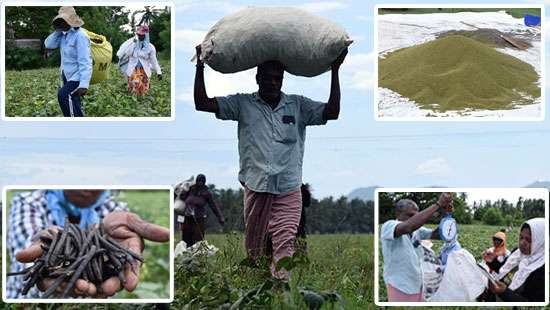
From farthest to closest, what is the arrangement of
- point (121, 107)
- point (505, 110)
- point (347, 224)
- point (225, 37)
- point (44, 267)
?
point (347, 224) < point (121, 107) < point (505, 110) < point (225, 37) < point (44, 267)

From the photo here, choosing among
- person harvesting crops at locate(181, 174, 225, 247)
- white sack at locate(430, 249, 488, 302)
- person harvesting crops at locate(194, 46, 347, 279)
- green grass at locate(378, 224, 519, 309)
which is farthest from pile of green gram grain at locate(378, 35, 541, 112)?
person harvesting crops at locate(181, 174, 225, 247)

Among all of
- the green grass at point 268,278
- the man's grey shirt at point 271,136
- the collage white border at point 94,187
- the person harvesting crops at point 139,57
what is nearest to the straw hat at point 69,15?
the person harvesting crops at point 139,57

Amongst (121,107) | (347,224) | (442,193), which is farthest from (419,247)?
(347,224)

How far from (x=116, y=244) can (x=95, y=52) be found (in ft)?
6.86

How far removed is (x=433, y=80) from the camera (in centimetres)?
962

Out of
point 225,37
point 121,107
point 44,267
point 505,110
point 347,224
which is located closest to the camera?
point 44,267

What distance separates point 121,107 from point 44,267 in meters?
2.19

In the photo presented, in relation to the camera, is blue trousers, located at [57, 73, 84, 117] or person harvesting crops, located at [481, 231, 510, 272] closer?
person harvesting crops, located at [481, 231, 510, 272]

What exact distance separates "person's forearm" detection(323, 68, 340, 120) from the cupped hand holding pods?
1.78 metres

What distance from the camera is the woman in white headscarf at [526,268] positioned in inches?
331

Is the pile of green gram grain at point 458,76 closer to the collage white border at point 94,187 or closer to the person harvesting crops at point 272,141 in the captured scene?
the person harvesting crops at point 272,141

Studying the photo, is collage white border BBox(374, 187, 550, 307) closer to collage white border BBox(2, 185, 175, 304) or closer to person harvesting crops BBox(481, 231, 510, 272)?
person harvesting crops BBox(481, 231, 510, 272)

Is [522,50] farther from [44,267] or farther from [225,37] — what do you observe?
[44,267]

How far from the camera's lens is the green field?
371 inches
